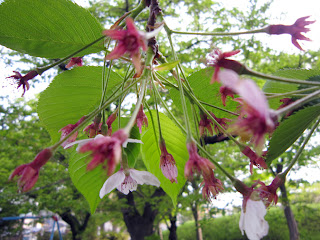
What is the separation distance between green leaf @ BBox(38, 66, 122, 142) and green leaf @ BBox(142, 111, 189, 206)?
0.16 metres

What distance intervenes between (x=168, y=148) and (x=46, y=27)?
0.39 m

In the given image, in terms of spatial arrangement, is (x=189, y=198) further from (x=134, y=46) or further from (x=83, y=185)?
(x=134, y=46)

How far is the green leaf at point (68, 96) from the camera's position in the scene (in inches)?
23.7

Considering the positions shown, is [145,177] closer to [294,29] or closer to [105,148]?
[105,148]

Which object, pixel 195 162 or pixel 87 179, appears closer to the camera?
pixel 195 162

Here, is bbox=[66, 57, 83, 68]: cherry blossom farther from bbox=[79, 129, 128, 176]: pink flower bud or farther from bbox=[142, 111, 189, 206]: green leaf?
bbox=[79, 129, 128, 176]: pink flower bud

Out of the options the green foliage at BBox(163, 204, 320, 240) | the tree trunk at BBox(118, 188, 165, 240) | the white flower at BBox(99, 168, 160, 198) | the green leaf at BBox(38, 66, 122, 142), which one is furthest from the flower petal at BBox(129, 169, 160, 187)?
the green foliage at BBox(163, 204, 320, 240)

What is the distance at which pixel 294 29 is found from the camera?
0.45m

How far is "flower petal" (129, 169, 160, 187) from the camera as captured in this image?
43 centimetres

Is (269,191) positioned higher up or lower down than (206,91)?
lower down

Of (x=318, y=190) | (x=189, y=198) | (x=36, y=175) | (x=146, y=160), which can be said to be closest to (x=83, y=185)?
(x=146, y=160)

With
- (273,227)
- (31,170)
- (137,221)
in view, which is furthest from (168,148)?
(273,227)

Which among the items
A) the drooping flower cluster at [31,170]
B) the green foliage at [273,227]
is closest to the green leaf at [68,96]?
the drooping flower cluster at [31,170]

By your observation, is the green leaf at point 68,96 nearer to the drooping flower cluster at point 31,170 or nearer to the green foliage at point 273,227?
the drooping flower cluster at point 31,170
